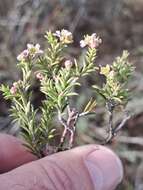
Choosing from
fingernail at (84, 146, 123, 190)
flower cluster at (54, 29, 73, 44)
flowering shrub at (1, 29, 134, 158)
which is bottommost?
fingernail at (84, 146, 123, 190)

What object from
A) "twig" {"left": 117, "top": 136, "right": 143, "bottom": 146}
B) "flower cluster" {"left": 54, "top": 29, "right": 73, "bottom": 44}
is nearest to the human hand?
"flower cluster" {"left": 54, "top": 29, "right": 73, "bottom": 44}

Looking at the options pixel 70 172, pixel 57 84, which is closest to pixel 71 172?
pixel 70 172

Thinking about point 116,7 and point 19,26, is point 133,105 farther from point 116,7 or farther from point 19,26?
point 19,26

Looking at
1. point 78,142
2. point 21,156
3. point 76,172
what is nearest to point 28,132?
point 76,172

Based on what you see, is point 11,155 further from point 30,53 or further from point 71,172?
point 30,53

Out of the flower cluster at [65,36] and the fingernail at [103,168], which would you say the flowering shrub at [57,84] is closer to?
the flower cluster at [65,36]

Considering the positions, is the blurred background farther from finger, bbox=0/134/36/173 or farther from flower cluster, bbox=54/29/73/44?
flower cluster, bbox=54/29/73/44
